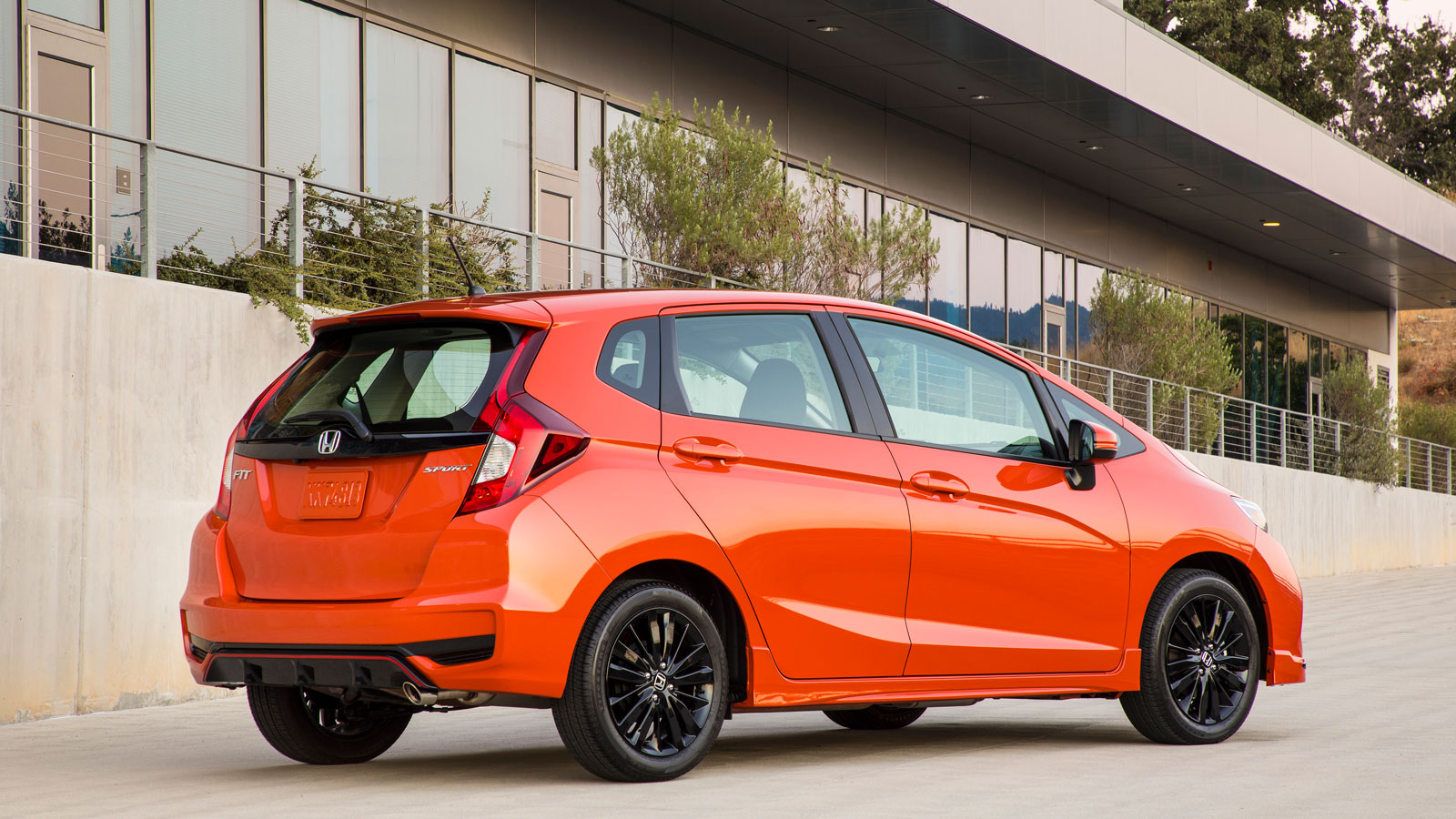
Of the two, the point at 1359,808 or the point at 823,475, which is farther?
the point at 823,475

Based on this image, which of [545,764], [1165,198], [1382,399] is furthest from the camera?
[1382,399]

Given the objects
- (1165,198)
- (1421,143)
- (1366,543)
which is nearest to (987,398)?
(1165,198)

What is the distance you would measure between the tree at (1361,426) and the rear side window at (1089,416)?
28.1 m

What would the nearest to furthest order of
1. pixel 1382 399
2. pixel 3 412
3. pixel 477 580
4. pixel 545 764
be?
pixel 477 580 → pixel 545 764 → pixel 3 412 → pixel 1382 399

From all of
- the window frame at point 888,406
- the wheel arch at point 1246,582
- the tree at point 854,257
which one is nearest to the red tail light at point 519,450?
the window frame at point 888,406

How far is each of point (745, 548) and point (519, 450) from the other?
93 cm

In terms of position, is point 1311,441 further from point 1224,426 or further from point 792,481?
point 792,481

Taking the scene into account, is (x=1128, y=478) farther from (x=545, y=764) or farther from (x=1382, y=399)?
(x=1382, y=399)

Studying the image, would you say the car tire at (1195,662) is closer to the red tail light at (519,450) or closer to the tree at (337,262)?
the red tail light at (519,450)

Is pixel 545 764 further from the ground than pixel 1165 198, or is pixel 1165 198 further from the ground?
pixel 1165 198

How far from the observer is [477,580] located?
541 cm

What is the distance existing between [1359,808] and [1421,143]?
70.0 metres

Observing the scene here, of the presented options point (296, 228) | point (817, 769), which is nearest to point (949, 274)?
point (296, 228)

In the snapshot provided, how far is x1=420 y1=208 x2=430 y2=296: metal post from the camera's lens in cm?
1229
